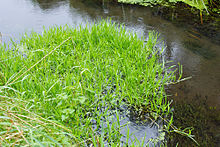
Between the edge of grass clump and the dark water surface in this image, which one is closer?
the edge of grass clump

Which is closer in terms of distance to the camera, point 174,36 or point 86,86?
point 86,86

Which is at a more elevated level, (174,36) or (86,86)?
(174,36)

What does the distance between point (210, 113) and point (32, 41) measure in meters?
2.63

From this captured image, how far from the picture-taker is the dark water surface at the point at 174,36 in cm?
226

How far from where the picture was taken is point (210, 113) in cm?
227

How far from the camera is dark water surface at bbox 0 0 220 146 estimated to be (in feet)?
7.42

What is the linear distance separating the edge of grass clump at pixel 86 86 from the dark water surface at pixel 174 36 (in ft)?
0.66

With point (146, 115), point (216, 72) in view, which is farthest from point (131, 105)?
point (216, 72)

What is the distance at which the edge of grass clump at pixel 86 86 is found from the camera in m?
1.92

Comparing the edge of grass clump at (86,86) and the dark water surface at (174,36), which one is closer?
the edge of grass clump at (86,86)

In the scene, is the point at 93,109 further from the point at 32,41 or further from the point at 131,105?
the point at 32,41

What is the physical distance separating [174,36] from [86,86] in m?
2.20

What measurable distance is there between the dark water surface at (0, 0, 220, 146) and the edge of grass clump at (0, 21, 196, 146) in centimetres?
20

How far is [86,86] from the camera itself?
2.54 m
